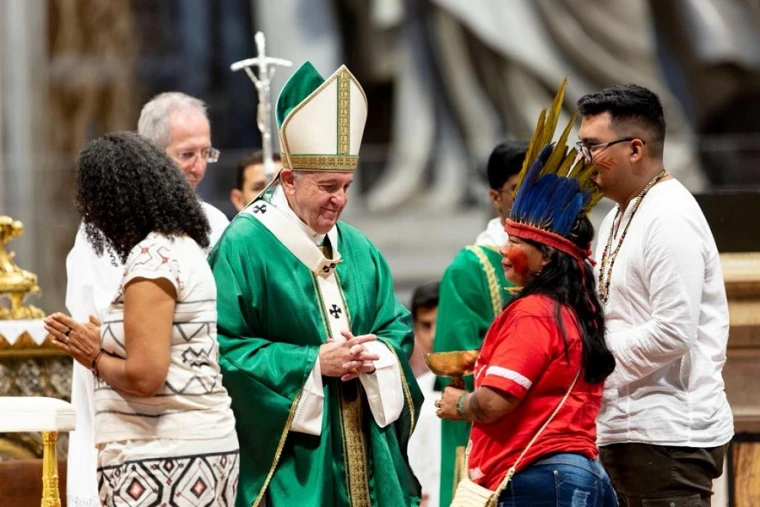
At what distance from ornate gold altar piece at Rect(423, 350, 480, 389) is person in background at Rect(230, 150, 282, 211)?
2.22 metres

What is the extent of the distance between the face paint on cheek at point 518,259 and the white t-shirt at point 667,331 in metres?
0.35

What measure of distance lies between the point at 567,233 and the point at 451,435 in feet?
5.10

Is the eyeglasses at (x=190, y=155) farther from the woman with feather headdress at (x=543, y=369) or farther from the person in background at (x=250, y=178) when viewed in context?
the woman with feather headdress at (x=543, y=369)

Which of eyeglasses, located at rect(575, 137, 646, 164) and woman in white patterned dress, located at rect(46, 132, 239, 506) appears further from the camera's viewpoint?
eyeglasses, located at rect(575, 137, 646, 164)

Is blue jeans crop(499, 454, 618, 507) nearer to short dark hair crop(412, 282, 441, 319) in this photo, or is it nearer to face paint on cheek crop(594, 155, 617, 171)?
face paint on cheek crop(594, 155, 617, 171)

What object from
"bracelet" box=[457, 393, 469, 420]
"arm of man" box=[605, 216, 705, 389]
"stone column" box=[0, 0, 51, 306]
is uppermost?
"stone column" box=[0, 0, 51, 306]

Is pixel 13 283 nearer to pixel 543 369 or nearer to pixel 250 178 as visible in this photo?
pixel 250 178

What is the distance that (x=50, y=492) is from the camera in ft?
13.3

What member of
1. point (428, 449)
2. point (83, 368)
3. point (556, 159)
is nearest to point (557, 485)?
point (556, 159)

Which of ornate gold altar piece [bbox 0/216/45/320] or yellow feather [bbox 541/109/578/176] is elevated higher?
yellow feather [bbox 541/109/578/176]

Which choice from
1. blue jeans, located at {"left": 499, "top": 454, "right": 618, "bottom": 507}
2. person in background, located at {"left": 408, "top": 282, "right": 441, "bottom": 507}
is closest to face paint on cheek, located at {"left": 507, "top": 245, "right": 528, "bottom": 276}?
blue jeans, located at {"left": 499, "top": 454, "right": 618, "bottom": 507}

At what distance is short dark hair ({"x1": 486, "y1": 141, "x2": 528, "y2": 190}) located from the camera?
16.4ft

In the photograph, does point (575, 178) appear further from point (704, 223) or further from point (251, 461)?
point (251, 461)

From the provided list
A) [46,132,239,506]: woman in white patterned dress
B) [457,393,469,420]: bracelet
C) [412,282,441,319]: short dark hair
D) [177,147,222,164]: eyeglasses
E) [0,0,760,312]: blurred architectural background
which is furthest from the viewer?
[0,0,760,312]: blurred architectural background
